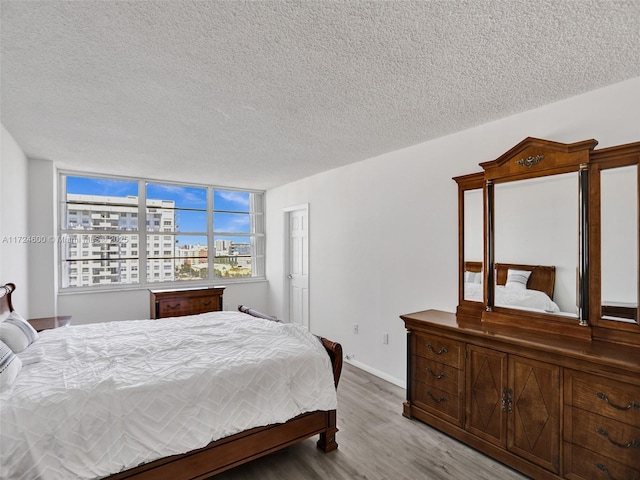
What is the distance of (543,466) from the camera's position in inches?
77.6

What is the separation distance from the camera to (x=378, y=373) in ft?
12.1

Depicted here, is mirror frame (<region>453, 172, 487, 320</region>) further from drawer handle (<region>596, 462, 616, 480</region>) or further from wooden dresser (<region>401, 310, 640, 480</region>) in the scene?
drawer handle (<region>596, 462, 616, 480</region>)

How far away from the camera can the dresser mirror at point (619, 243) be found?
1979mm

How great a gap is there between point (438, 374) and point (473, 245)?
43.8 inches

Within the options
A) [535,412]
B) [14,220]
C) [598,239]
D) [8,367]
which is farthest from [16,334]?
[598,239]

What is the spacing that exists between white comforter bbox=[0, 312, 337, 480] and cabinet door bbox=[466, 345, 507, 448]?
1019mm

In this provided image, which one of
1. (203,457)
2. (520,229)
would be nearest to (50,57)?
(203,457)

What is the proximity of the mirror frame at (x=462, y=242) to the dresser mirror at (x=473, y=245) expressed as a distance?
2 cm

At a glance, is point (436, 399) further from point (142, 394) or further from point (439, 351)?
point (142, 394)

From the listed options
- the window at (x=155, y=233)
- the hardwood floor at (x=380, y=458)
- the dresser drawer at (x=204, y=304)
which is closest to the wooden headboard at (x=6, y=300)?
the window at (x=155, y=233)

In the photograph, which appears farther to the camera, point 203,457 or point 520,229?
point 520,229

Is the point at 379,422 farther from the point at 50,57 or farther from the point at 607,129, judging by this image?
the point at 50,57

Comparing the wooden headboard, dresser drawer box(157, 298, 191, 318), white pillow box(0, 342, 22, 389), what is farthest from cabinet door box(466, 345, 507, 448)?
dresser drawer box(157, 298, 191, 318)

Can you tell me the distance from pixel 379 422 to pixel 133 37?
3095mm
